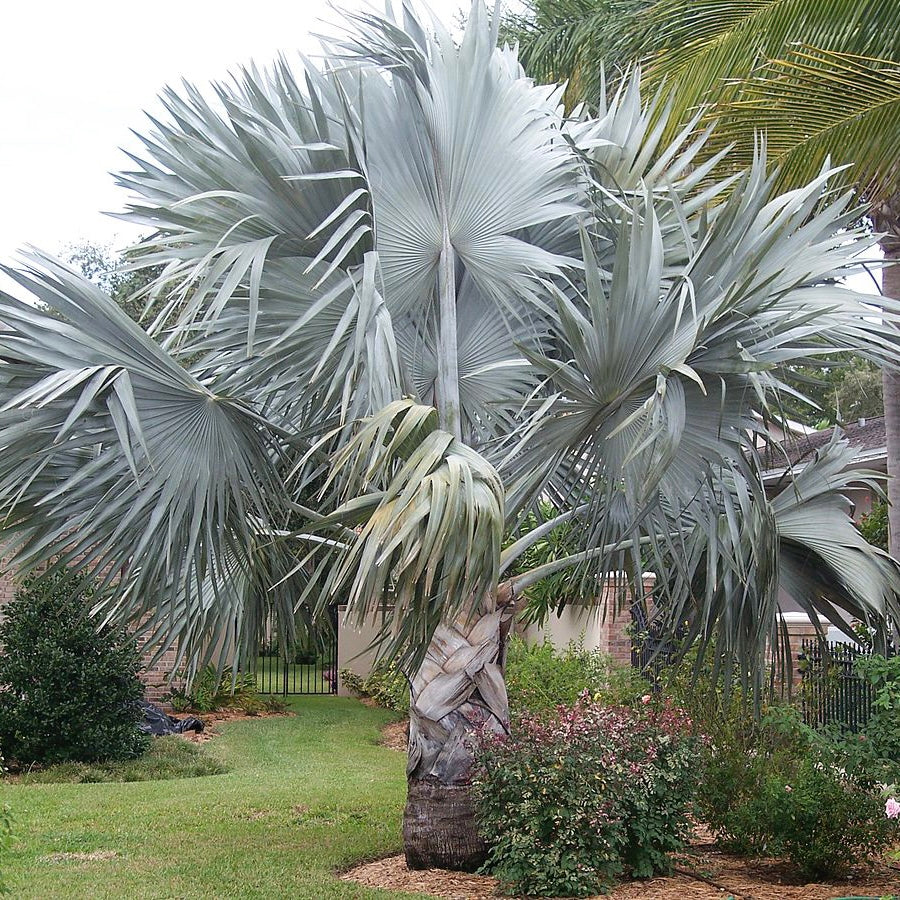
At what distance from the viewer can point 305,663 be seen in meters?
27.5

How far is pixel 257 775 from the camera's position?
40.3ft

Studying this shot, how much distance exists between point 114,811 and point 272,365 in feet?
16.4

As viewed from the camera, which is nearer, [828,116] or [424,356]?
[424,356]

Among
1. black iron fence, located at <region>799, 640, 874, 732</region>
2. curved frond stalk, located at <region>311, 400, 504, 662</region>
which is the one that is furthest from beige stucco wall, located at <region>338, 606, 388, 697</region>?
curved frond stalk, located at <region>311, 400, 504, 662</region>

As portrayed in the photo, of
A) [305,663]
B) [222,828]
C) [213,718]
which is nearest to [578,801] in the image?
[222,828]

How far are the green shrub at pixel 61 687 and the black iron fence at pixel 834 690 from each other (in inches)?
283

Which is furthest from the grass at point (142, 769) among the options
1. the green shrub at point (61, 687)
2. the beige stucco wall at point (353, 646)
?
the beige stucco wall at point (353, 646)

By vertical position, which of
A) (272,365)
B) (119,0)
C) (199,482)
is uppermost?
(119,0)

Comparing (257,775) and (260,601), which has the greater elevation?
(260,601)

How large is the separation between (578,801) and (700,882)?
4.09ft

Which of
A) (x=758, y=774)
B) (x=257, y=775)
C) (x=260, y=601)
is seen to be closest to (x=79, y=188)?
(x=257, y=775)

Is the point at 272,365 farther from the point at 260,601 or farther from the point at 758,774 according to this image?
the point at 758,774

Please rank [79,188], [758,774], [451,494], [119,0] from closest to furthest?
[451,494] < [758,774] < [119,0] < [79,188]

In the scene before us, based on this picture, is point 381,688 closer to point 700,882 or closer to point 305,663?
point 305,663
